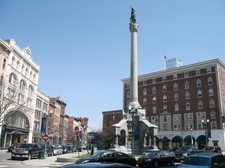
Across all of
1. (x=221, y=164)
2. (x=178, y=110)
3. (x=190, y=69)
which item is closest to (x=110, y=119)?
(x=178, y=110)

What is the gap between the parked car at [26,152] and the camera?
26.2m

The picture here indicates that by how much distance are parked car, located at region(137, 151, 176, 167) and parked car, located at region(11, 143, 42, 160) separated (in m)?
13.4

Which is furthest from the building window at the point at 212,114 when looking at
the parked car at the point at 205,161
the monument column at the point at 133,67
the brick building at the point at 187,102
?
the parked car at the point at 205,161

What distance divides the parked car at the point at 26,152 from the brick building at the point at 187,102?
4347cm

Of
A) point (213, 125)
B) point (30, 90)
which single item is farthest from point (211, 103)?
point (30, 90)

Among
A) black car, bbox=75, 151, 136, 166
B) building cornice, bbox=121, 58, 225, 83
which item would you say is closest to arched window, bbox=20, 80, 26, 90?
building cornice, bbox=121, 58, 225, 83

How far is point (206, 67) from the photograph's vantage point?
65312mm

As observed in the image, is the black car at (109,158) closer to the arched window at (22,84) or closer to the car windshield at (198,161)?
the car windshield at (198,161)

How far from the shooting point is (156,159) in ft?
64.5

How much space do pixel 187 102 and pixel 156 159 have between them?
5087 centimetres

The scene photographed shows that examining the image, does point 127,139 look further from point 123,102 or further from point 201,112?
point 123,102

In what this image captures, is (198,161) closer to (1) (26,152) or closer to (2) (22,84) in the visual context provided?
(1) (26,152)

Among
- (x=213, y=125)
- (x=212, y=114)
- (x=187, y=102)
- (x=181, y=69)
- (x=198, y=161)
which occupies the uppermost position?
(x=181, y=69)

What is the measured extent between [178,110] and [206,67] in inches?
562
